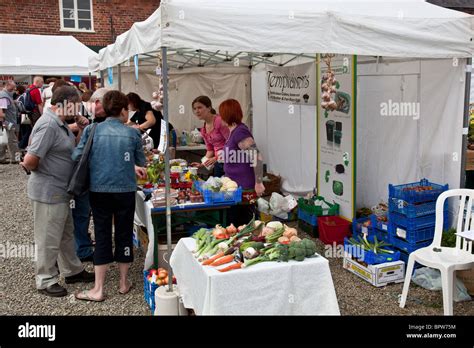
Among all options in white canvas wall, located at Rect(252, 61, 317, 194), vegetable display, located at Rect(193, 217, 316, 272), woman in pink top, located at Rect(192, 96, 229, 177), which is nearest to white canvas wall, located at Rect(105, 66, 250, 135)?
white canvas wall, located at Rect(252, 61, 317, 194)

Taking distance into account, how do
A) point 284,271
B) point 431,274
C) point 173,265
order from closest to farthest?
point 284,271
point 173,265
point 431,274

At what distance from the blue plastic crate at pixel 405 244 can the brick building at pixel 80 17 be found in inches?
574

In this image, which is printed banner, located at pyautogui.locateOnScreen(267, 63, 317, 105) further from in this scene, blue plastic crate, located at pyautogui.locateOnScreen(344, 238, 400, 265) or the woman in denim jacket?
the woman in denim jacket

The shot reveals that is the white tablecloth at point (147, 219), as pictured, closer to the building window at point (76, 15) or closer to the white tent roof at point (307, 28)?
the white tent roof at point (307, 28)

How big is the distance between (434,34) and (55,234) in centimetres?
376

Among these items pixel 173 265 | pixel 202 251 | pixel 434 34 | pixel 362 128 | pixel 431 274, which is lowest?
pixel 431 274

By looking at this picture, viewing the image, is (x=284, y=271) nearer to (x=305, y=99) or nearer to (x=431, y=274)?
(x=431, y=274)

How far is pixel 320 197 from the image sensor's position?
6395 millimetres

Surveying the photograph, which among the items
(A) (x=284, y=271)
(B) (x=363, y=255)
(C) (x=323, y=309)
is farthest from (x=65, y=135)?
(B) (x=363, y=255)

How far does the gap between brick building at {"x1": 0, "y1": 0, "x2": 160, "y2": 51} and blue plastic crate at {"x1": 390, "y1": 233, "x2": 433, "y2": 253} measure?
14590 mm

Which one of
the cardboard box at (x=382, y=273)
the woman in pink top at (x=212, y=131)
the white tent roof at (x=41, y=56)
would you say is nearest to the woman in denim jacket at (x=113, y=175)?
the woman in pink top at (x=212, y=131)

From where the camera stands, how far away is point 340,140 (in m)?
6.00

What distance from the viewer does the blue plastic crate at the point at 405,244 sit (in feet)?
15.6

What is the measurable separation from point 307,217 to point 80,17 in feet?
47.3
